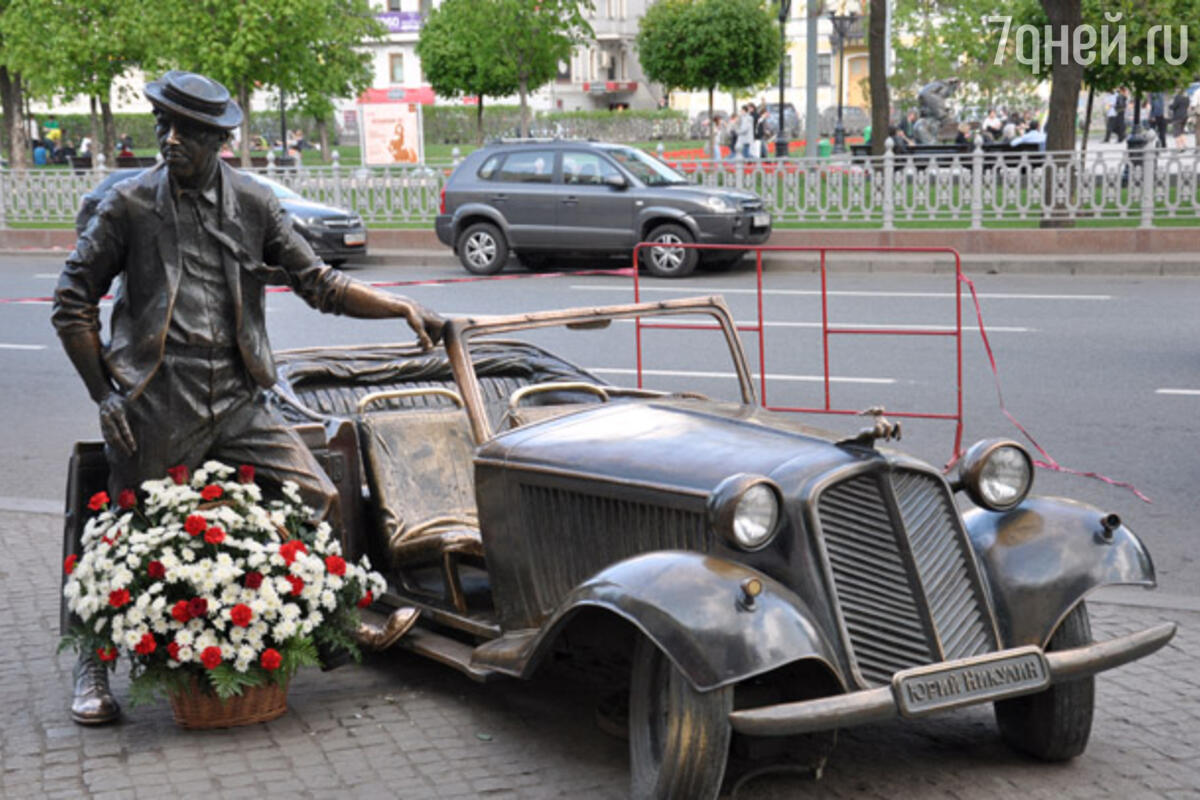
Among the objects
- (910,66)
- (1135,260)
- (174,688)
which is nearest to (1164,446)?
(174,688)

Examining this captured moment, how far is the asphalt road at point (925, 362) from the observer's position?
875 cm

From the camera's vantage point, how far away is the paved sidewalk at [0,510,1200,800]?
4496 millimetres

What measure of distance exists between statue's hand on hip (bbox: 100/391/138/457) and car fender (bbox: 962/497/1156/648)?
8.61 ft

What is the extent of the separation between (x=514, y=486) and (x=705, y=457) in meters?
0.69

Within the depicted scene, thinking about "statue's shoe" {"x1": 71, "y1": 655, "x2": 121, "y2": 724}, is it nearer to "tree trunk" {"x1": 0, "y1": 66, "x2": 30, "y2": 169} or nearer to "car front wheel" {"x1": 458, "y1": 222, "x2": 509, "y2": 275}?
"car front wheel" {"x1": 458, "y1": 222, "x2": 509, "y2": 275}

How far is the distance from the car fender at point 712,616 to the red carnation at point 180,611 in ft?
4.50

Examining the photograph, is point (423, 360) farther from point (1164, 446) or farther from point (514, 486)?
point (1164, 446)

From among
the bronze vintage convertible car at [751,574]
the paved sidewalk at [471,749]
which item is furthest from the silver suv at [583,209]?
the paved sidewalk at [471,749]

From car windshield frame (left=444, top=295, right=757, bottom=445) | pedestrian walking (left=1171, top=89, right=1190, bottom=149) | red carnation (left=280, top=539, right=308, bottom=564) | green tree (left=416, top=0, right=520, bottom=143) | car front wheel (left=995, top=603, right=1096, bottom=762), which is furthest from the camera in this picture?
green tree (left=416, top=0, right=520, bottom=143)

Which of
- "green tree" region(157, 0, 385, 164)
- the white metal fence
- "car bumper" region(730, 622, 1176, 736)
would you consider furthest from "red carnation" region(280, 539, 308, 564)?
"green tree" region(157, 0, 385, 164)

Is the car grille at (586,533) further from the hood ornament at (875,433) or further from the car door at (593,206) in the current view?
the car door at (593,206)

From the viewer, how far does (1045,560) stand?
4.55 metres

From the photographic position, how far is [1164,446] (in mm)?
9117

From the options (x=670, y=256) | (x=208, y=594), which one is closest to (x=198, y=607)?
(x=208, y=594)
